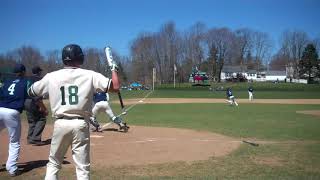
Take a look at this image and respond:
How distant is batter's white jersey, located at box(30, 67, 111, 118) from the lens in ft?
17.4

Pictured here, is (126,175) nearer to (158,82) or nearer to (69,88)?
(69,88)

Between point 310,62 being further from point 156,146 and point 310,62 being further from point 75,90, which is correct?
point 75,90

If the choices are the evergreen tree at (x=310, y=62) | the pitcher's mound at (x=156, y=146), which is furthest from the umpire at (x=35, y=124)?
the evergreen tree at (x=310, y=62)

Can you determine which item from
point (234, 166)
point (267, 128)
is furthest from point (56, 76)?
point (267, 128)

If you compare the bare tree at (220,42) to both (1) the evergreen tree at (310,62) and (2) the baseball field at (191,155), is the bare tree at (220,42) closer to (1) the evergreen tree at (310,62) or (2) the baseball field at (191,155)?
(1) the evergreen tree at (310,62)

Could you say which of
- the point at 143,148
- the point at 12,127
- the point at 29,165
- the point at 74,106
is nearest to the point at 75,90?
the point at 74,106

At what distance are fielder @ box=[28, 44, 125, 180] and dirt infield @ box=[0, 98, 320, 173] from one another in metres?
3.44

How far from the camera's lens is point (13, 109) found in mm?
7621

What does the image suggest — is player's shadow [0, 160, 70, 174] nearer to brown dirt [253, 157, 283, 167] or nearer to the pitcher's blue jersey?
the pitcher's blue jersey

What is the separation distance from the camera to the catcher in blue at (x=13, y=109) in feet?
24.9

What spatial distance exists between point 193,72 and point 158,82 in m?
9.11

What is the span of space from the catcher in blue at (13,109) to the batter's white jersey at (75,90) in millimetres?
2533

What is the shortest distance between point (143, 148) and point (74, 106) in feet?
18.4

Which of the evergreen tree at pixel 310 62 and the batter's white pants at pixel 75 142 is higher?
the evergreen tree at pixel 310 62
